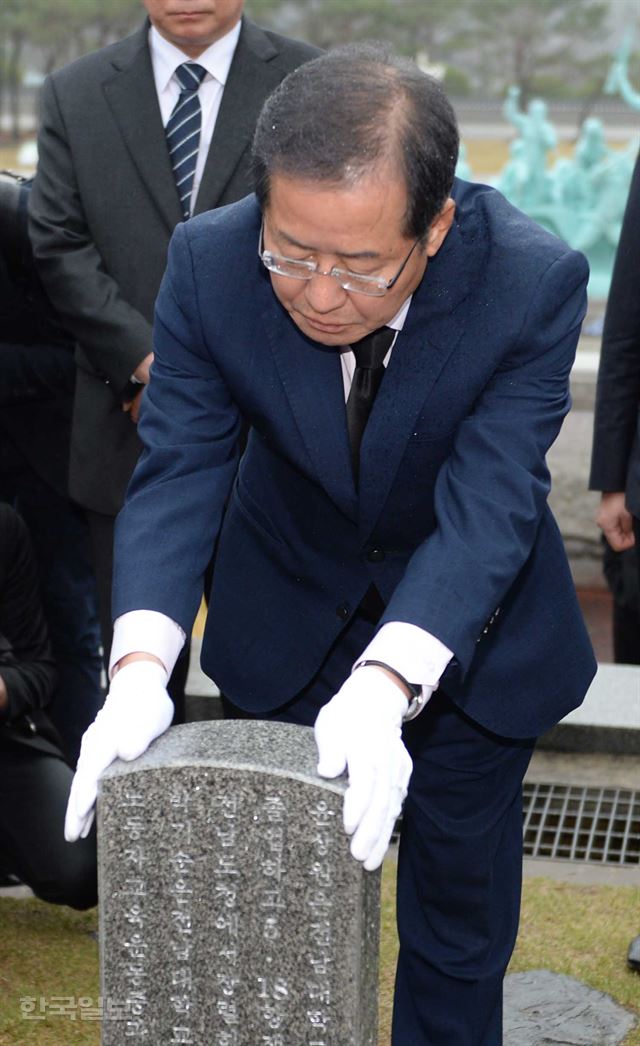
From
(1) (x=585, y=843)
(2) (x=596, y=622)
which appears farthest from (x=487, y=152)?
(1) (x=585, y=843)

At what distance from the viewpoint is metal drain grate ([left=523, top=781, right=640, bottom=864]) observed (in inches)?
140

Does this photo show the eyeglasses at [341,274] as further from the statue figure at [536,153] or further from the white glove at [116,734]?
the statue figure at [536,153]

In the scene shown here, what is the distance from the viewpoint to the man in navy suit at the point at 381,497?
1.79 metres

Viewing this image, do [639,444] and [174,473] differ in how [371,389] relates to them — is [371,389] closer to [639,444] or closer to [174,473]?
[174,473]

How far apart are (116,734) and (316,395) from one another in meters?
0.55

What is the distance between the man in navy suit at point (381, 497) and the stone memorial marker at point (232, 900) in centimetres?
5

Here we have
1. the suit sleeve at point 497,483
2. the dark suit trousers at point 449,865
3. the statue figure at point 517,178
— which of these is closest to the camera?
the suit sleeve at point 497,483

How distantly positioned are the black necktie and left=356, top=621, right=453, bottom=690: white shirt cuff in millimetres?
288

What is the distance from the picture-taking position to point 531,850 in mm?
3580

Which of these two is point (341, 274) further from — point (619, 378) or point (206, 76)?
point (206, 76)

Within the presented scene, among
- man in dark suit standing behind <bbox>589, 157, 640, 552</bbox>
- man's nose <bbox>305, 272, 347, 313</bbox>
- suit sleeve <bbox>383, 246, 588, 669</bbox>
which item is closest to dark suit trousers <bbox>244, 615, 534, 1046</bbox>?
suit sleeve <bbox>383, 246, 588, 669</bbox>

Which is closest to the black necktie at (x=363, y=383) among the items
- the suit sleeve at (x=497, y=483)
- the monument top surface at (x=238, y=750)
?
the suit sleeve at (x=497, y=483)

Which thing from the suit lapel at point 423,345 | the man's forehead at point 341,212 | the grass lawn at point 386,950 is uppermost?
the man's forehead at point 341,212

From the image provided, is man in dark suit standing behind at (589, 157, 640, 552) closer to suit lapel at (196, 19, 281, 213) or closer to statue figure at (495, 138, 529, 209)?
suit lapel at (196, 19, 281, 213)
